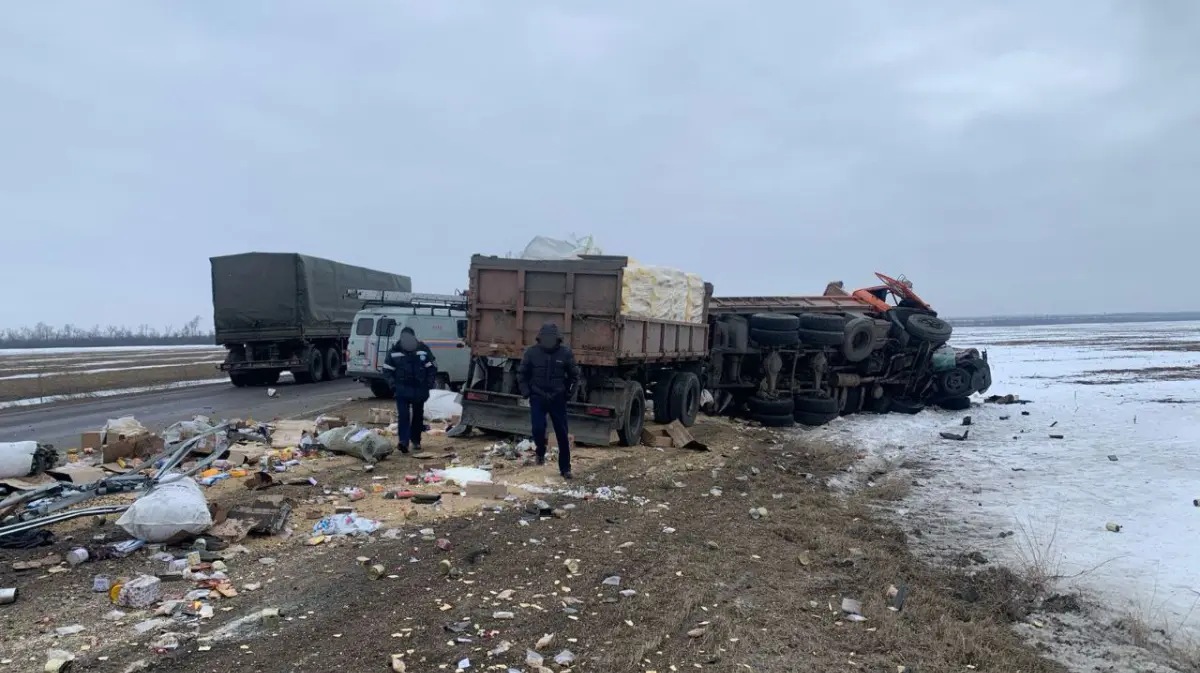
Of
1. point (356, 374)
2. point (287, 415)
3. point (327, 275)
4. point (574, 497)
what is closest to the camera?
point (574, 497)

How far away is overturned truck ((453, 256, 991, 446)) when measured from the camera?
9820 millimetres

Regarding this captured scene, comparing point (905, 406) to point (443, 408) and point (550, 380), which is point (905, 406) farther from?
point (550, 380)

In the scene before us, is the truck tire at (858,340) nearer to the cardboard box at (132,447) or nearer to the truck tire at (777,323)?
→ the truck tire at (777,323)

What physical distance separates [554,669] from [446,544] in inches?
81.2

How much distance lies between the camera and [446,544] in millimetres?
5551

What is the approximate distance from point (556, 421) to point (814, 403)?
295 inches

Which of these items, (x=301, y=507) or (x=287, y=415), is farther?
(x=287, y=415)

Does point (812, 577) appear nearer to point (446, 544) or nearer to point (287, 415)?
point (446, 544)

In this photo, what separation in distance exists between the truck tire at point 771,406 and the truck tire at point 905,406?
13.9ft

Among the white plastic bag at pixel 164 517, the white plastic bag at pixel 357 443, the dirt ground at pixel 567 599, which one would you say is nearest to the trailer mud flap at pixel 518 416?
the white plastic bag at pixel 357 443

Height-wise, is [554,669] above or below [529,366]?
below

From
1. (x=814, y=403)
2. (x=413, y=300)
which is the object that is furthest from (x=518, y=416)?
(x=413, y=300)

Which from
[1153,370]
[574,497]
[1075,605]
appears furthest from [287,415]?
[1153,370]

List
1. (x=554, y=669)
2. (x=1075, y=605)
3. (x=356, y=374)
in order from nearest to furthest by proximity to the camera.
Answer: (x=554, y=669), (x=1075, y=605), (x=356, y=374)
